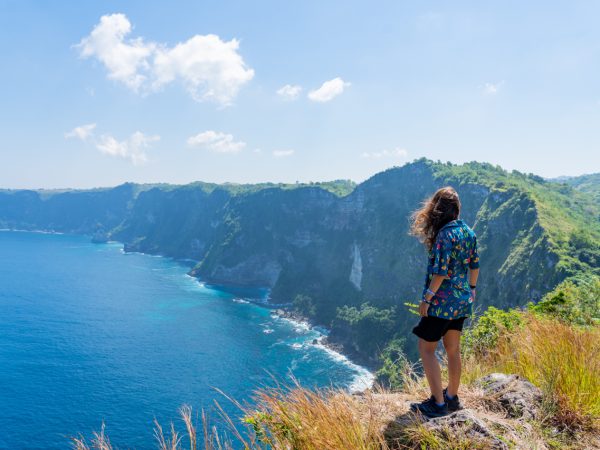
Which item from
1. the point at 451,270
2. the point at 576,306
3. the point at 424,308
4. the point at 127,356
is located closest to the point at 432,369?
the point at 424,308

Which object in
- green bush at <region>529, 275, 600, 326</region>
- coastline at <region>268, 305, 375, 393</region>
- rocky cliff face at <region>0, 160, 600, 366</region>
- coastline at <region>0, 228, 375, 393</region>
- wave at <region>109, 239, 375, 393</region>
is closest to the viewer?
green bush at <region>529, 275, 600, 326</region>

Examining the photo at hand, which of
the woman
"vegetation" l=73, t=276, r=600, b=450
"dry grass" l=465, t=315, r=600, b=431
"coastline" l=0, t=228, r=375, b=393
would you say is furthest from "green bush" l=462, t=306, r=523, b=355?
"coastline" l=0, t=228, r=375, b=393

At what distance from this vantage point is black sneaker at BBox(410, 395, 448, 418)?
5.07 metres

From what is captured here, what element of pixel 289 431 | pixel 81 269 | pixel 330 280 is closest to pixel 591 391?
pixel 289 431

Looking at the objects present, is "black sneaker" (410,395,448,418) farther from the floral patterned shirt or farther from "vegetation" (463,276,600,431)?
"vegetation" (463,276,600,431)

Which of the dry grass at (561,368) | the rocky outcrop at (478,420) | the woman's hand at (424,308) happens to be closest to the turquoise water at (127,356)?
the dry grass at (561,368)

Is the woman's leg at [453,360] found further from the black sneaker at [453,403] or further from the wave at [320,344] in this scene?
the wave at [320,344]

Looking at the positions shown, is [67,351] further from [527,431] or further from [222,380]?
[527,431]

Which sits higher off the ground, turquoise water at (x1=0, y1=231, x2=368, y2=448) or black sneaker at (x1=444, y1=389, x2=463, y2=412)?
black sneaker at (x1=444, y1=389, x2=463, y2=412)

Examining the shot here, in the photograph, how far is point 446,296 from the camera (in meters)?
5.55

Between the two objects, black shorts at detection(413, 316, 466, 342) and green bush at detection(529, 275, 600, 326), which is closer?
black shorts at detection(413, 316, 466, 342)

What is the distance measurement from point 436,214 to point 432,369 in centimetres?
222

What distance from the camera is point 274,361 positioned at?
268ft

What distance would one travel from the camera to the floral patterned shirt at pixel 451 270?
5520mm
